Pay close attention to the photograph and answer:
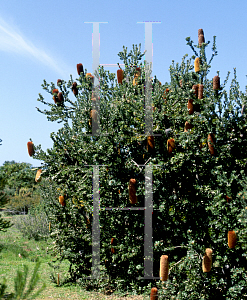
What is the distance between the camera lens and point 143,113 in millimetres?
6332

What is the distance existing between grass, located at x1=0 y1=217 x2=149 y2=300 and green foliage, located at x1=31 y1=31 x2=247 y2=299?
420 mm

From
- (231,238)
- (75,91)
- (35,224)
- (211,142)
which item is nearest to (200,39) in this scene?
(211,142)

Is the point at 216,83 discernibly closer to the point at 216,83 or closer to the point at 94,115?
the point at 216,83

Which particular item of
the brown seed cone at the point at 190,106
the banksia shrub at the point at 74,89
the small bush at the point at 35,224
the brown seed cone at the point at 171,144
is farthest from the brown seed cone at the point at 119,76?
the small bush at the point at 35,224

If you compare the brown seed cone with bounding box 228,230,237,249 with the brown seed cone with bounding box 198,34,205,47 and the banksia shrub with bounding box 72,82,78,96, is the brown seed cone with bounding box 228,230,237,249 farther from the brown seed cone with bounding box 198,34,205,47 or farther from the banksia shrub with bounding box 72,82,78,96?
the banksia shrub with bounding box 72,82,78,96

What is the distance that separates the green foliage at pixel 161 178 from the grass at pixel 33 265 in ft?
1.38

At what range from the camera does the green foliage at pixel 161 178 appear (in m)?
5.34

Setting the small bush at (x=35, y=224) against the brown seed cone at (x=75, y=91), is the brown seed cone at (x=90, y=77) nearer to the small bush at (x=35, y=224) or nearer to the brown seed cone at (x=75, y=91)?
the brown seed cone at (x=75, y=91)

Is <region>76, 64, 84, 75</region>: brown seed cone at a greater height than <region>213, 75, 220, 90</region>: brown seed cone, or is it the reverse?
<region>76, 64, 84, 75</region>: brown seed cone

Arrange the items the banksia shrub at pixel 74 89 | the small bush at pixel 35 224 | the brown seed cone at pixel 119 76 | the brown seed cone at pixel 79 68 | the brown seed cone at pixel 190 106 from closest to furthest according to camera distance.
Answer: the brown seed cone at pixel 190 106 → the brown seed cone at pixel 119 76 → the brown seed cone at pixel 79 68 → the banksia shrub at pixel 74 89 → the small bush at pixel 35 224

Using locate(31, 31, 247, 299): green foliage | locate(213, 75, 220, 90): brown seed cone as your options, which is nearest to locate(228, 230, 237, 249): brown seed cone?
locate(31, 31, 247, 299): green foliage

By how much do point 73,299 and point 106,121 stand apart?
3926 mm

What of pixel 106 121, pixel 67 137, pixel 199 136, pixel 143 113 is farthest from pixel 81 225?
pixel 199 136

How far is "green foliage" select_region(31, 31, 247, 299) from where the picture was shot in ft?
17.5
